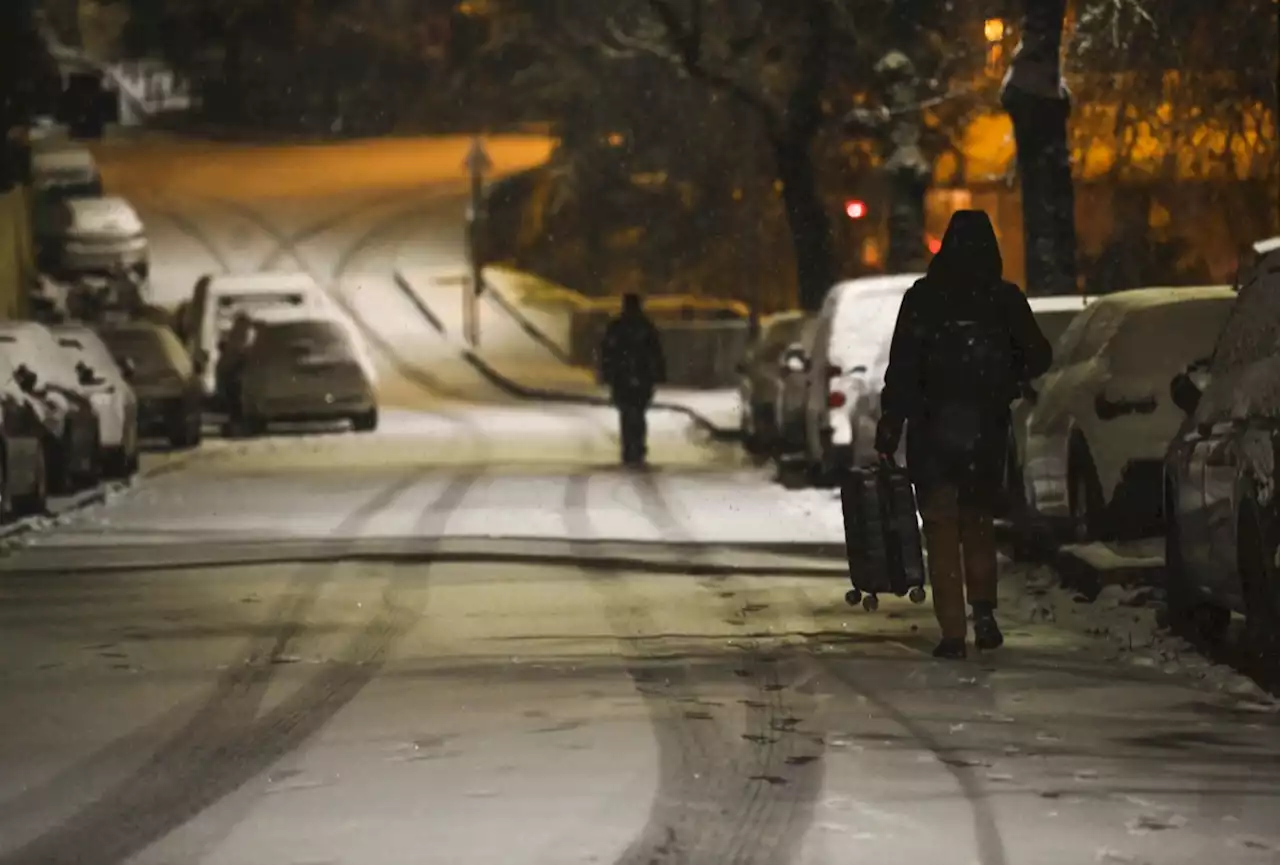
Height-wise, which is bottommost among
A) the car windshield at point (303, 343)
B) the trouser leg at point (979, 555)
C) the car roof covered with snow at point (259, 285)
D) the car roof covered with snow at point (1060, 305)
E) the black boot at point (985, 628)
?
the car windshield at point (303, 343)

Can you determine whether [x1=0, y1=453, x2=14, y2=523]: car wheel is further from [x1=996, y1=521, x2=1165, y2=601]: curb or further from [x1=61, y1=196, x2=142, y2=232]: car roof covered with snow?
[x1=61, y1=196, x2=142, y2=232]: car roof covered with snow

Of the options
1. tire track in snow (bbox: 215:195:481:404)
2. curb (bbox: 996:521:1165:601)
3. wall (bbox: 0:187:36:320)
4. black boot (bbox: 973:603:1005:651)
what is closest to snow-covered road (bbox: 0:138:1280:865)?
black boot (bbox: 973:603:1005:651)

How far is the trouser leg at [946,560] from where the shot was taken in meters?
12.3

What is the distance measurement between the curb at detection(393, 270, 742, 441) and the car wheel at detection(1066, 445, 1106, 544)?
17185 mm

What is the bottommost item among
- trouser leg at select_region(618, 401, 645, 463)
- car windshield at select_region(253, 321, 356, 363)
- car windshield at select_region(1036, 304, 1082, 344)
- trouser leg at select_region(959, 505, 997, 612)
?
trouser leg at select_region(618, 401, 645, 463)

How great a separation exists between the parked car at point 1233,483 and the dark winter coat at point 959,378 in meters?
0.83

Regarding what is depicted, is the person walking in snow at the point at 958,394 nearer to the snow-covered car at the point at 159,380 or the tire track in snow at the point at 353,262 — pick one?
the snow-covered car at the point at 159,380

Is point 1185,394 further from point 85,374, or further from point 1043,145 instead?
point 85,374

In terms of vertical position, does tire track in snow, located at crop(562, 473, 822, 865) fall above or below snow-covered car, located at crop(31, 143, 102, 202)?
below

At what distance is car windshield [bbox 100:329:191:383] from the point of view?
32438 millimetres

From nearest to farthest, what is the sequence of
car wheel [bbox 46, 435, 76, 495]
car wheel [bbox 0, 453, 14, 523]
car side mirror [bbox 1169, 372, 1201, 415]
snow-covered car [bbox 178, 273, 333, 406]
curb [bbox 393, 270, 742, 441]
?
1. car side mirror [bbox 1169, 372, 1201, 415]
2. car wheel [bbox 0, 453, 14, 523]
3. car wheel [bbox 46, 435, 76, 495]
4. curb [bbox 393, 270, 742, 441]
5. snow-covered car [bbox 178, 273, 333, 406]

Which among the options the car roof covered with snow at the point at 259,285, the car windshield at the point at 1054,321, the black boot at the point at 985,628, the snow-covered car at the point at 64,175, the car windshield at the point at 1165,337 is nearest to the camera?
the black boot at the point at 985,628

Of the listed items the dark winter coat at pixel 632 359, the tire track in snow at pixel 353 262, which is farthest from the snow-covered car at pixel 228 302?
the dark winter coat at pixel 632 359

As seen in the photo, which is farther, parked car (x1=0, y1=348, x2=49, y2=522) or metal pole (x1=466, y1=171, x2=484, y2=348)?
metal pole (x1=466, y1=171, x2=484, y2=348)
